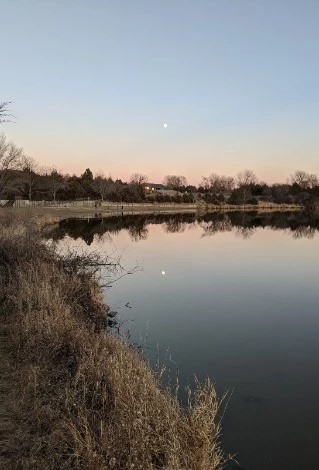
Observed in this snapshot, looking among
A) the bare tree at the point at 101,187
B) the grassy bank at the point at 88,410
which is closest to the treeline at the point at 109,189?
the bare tree at the point at 101,187

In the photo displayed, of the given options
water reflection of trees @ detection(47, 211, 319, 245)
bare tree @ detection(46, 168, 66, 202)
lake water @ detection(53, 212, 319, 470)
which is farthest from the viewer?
bare tree @ detection(46, 168, 66, 202)

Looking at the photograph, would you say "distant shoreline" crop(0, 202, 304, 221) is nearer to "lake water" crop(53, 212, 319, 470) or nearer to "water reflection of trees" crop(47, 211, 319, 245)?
"water reflection of trees" crop(47, 211, 319, 245)

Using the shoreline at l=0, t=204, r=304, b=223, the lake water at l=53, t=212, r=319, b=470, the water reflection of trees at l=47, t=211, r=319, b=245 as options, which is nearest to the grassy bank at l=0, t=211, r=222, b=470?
the lake water at l=53, t=212, r=319, b=470

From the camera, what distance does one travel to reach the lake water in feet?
23.5

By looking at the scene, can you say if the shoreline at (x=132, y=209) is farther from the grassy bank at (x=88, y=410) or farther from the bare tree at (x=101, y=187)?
the grassy bank at (x=88, y=410)

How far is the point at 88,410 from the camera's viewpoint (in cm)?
538

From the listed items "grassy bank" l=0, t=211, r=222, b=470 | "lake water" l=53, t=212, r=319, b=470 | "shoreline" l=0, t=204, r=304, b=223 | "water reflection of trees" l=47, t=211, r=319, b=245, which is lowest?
"lake water" l=53, t=212, r=319, b=470

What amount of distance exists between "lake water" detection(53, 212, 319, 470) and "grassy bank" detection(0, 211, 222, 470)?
1468 millimetres

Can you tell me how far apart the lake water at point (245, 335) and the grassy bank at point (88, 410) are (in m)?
1.47

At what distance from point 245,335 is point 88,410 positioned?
296 inches

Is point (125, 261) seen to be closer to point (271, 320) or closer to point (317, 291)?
point (317, 291)

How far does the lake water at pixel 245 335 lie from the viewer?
7.17 meters

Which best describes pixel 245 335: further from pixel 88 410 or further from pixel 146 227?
pixel 146 227

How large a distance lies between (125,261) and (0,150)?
22.0m
